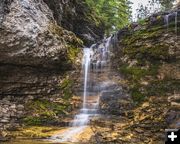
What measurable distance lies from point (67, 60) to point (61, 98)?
6.61 feet

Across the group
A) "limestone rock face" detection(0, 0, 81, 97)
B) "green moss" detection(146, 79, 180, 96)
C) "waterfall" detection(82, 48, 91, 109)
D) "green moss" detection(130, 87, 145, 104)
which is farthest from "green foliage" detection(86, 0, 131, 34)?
"green moss" detection(146, 79, 180, 96)

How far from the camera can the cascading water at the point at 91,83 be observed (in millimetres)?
13125

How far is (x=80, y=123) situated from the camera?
516 inches

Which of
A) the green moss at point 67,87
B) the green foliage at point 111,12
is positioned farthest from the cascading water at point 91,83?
the green foliage at point 111,12

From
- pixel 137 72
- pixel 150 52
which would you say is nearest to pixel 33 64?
pixel 137 72

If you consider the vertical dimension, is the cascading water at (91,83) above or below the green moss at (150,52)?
below

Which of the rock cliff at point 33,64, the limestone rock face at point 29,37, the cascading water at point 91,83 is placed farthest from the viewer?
the cascading water at point 91,83

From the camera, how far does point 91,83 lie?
15.5m

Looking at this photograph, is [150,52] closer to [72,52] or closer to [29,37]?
[72,52]

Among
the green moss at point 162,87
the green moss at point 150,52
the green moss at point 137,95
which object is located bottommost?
the green moss at point 137,95

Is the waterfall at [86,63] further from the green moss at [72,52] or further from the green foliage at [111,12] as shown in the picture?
the green foliage at [111,12]

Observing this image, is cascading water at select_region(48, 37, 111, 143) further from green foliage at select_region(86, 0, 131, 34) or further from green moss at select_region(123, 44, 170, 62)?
green foliage at select_region(86, 0, 131, 34)

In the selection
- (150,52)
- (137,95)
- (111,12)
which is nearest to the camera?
(137,95)

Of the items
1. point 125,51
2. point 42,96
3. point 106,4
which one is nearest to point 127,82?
point 125,51
